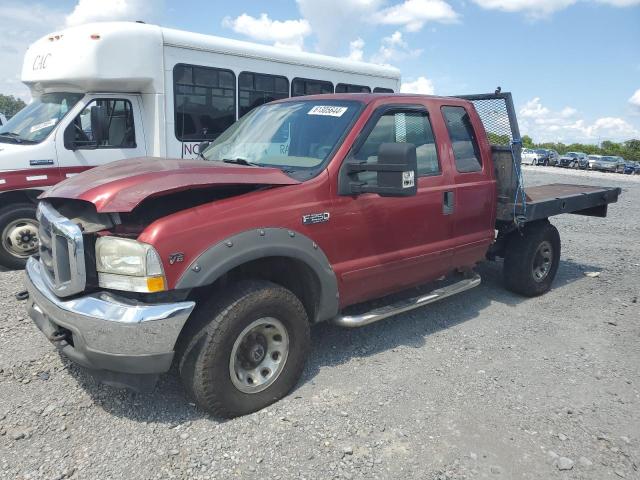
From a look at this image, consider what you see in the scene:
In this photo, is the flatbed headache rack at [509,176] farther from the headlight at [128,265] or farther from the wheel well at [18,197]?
the wheel well at [18,197]

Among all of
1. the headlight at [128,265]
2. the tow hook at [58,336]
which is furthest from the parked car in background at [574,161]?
the tow hook at [58,336]

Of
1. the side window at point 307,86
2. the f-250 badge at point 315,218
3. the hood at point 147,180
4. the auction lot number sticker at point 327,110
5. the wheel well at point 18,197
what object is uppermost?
the side window at point 307,86

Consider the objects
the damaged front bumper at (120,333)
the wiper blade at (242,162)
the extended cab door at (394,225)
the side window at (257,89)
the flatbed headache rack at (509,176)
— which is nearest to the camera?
the damaged front bumper at (120,333)

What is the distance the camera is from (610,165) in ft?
132

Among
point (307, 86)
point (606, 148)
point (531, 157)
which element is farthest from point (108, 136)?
point (606, 148)

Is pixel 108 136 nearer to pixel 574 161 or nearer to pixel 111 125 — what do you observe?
pixel 111 125

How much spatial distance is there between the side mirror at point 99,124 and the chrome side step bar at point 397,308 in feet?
15.3

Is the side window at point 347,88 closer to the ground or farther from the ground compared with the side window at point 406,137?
farther from the ground

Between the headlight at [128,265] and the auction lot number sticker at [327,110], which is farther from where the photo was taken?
the auction lot number sticker at [327,110]

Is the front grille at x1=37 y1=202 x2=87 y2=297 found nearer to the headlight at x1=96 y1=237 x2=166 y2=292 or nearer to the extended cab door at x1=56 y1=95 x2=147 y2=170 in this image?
the headlight at x1=96 y1=237 x2=166 y2=292

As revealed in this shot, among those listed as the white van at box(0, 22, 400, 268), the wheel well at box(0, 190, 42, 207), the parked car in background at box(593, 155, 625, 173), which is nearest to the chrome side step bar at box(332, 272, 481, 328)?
the white van at box(0, 22, 400, 268)

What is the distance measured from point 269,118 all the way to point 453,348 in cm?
246

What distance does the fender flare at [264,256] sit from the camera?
2887 mm

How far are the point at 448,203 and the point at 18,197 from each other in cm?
519
